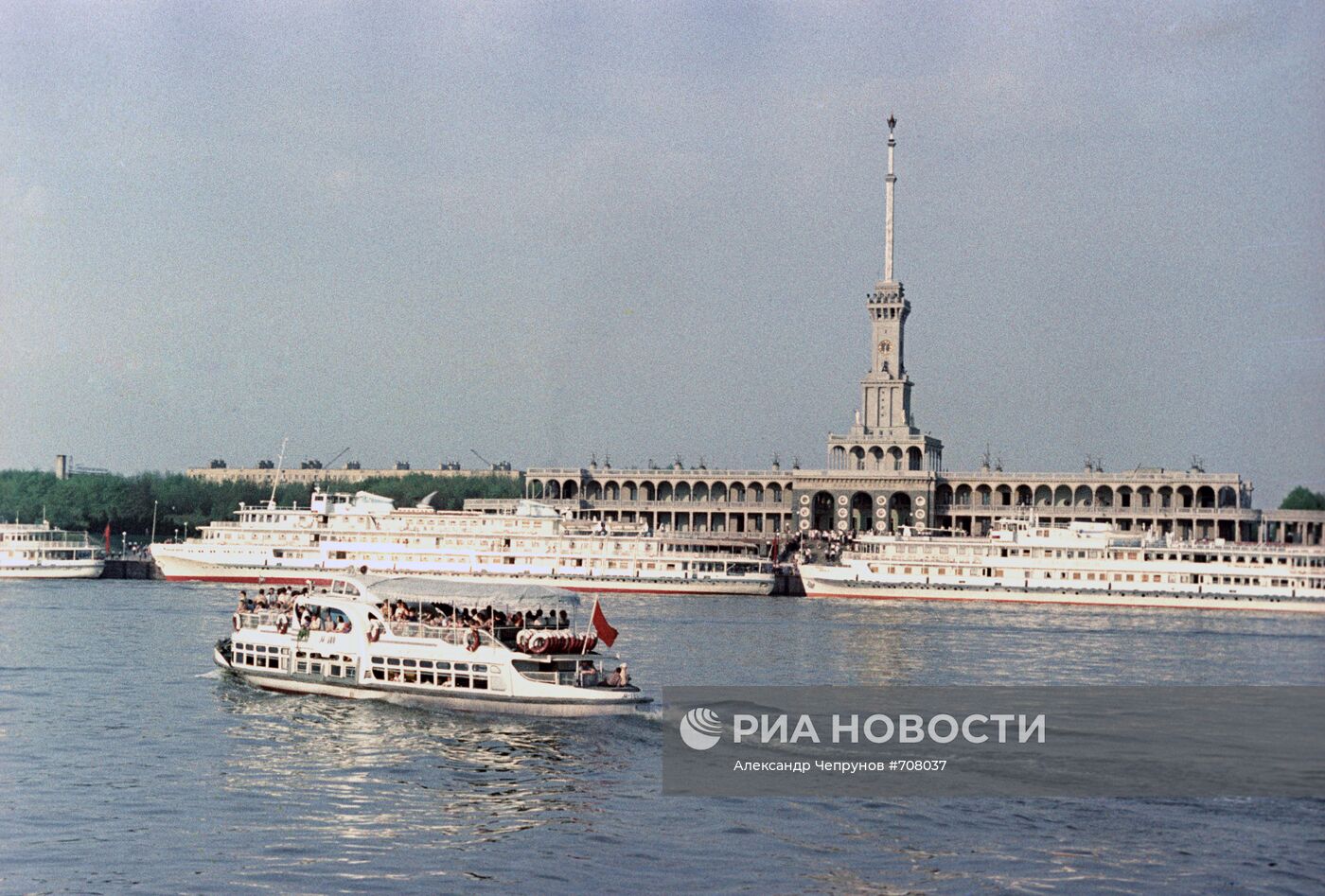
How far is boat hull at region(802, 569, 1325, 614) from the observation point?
121125 mm

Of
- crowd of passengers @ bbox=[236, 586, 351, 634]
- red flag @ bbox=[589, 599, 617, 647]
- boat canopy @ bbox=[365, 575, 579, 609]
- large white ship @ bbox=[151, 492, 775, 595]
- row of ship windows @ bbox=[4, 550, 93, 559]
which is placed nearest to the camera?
red flag @ bbox=[589, 599, 617, 647]

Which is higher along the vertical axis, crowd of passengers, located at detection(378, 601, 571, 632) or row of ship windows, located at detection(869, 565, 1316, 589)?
row of ship windows, located at detection(869, 565, 1316, 589)

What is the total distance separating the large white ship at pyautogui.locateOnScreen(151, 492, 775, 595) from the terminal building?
3446 centimetres

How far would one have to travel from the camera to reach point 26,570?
128m

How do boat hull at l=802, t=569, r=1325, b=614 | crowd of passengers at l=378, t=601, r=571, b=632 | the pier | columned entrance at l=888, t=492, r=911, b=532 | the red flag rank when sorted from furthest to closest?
columned entrance at l=888, t=492, r=911, b=532 → the pier → boat hull at l=802, t=569, r=1325, b=614 → crowd of passengers at l=378, t=601, r=571, b=632 → the red flag

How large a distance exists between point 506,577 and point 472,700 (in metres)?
86.9

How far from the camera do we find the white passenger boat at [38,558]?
128375mm

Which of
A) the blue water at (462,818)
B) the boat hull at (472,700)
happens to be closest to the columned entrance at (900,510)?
the blue water at (462,818)

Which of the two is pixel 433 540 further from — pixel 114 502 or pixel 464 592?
pixel 464 592

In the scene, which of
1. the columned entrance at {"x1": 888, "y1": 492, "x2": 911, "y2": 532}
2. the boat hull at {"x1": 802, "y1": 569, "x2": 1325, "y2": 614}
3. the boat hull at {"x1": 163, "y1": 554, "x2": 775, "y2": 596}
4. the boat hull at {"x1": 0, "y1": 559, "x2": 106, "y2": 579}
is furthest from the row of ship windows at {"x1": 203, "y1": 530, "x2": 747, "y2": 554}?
the columned entrance at {"x1": 888, "y1": 492, "x2": 911, "y2": 532}

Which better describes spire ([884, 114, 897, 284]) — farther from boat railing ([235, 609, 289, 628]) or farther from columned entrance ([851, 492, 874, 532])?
boat railing ([235, 609, 289, 628])

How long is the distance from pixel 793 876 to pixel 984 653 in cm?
4431

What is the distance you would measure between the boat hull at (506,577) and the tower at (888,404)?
53.6 m

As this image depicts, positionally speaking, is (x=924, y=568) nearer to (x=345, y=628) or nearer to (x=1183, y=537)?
(x=1183, y=537)
